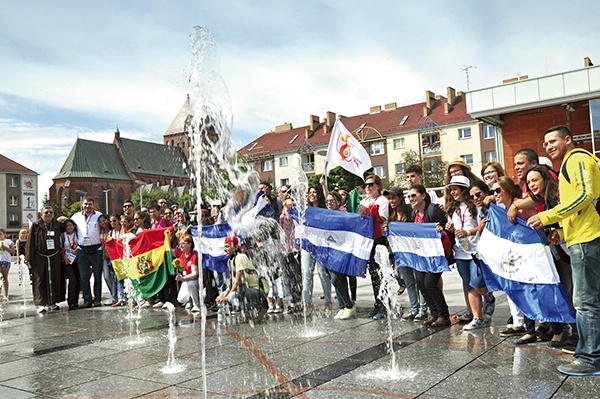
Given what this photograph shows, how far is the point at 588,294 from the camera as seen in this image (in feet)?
15.0

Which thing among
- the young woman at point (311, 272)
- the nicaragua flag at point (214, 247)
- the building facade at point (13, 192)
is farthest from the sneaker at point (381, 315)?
the building facade at point (13, 192)

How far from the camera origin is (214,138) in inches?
239

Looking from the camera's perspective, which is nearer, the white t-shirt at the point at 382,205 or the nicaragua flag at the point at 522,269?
the nicaragua flag at the point at 522,269

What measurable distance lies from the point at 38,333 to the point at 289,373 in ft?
16.6

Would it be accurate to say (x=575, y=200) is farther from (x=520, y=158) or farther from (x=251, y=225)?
(x=251, y=225)

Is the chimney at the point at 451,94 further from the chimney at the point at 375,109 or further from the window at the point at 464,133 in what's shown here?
the chimney at the point at 375,109

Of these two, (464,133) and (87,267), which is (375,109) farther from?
(87,267)

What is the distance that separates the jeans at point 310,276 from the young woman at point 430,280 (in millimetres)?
1808

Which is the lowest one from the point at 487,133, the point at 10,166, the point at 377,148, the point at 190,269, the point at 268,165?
the point at 190,269

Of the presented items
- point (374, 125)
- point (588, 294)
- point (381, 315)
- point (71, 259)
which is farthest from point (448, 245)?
point (374, 125)

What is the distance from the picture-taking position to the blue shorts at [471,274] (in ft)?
21.5

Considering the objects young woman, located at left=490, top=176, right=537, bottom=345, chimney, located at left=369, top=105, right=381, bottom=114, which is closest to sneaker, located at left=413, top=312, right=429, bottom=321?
young woman, located at left=490, top=176, right=537, bottom=345

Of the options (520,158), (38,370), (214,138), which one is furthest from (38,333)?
(520,158)

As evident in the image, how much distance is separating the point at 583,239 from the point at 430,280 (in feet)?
8.42
